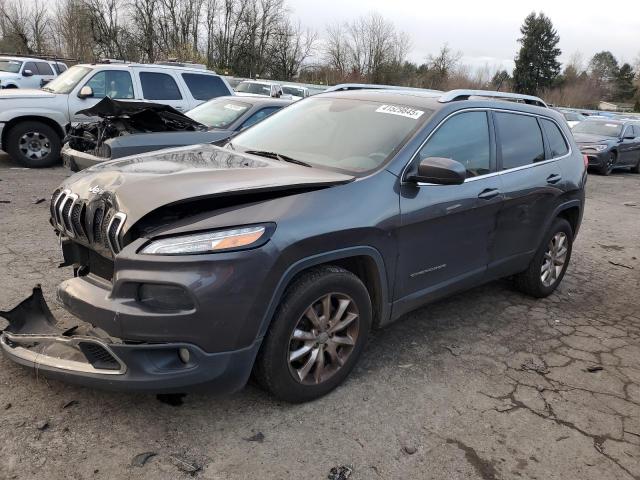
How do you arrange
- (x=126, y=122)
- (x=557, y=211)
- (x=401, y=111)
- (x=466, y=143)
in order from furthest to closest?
1. (x=126, y=122)
2. (x=557, y=211)
3. (x=466, y=143)
4. (x=401, y=111)

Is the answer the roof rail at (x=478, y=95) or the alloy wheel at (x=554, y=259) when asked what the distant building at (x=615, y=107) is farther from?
the roof rail at (x=478, y=95)

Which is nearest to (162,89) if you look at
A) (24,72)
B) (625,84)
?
(24,72)

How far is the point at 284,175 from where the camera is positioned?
3010mm

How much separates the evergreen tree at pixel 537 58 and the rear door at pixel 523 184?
213ft

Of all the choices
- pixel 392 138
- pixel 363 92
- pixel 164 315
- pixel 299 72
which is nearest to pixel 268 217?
pixel 164 315

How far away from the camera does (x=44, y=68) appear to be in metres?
20.0

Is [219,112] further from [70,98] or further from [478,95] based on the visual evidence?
[478,95]

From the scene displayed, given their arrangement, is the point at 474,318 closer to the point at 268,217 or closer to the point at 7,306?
the point at 268,217

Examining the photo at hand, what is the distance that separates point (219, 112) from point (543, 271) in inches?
211

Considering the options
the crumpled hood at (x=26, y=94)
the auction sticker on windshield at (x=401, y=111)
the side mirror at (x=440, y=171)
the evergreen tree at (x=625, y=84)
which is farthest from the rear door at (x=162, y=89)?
the evergreen tree at (x=625, y=84)

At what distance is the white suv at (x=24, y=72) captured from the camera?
1833 cm

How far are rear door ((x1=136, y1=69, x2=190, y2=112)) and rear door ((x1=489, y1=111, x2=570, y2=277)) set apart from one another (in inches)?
284

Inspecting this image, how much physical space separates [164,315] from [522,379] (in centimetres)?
239

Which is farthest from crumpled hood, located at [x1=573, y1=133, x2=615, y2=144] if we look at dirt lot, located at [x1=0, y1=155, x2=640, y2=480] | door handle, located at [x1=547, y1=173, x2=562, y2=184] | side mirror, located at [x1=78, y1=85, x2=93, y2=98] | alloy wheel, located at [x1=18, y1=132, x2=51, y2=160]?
alloy wheel, located at [x1=18, y1=132, x2=51, y2=160]
